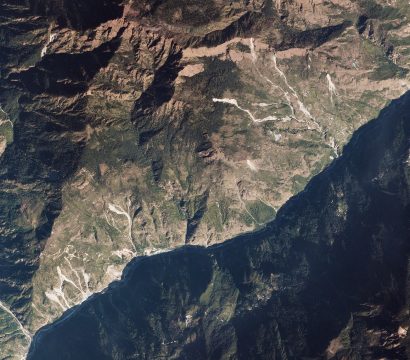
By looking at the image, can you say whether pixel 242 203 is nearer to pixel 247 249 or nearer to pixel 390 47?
pixel 247 249

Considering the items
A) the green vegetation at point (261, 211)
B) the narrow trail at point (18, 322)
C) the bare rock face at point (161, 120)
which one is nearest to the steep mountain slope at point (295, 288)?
the green vegetation at point (261, 211)

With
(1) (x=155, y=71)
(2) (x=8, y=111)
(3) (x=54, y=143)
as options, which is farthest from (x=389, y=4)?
(2) (x=8, y=111)

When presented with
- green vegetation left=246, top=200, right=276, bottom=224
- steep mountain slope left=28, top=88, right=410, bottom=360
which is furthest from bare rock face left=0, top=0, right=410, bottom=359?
steep mountain slope left=28, top=88, right=410, bottom=360

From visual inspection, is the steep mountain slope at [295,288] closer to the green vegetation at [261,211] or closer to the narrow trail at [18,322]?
the green vegetation at [261,211]

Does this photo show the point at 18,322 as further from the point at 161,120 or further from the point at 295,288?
the point at 295,288

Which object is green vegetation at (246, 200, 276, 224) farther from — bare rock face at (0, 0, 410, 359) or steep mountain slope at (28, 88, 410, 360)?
steep mountain slope at (28, 88, 410, 360)
